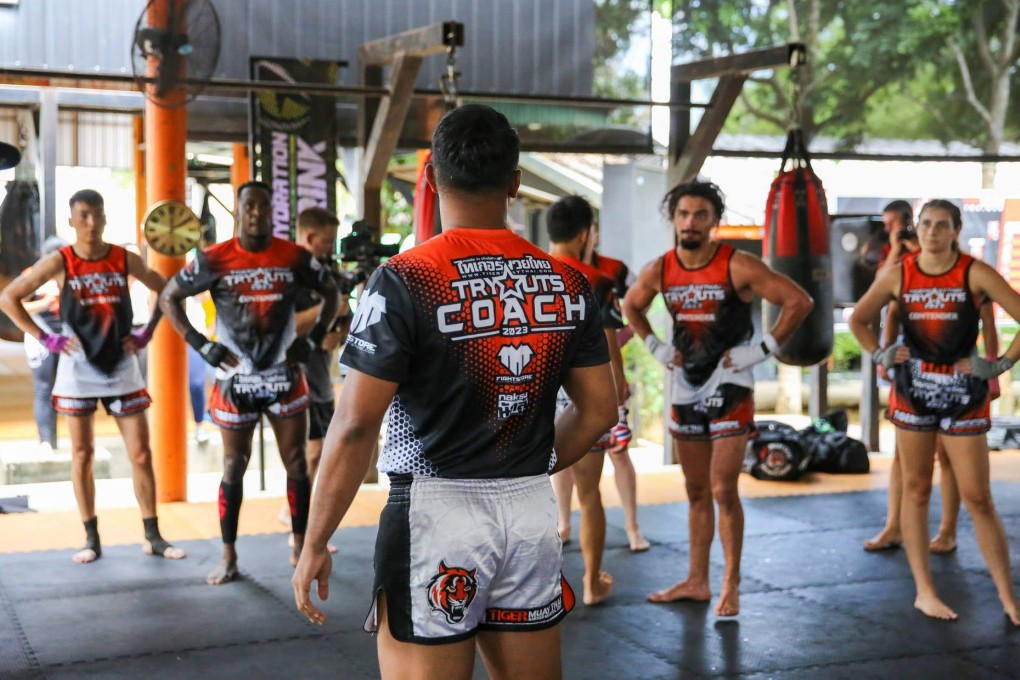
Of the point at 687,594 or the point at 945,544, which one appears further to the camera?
the point at 945,544

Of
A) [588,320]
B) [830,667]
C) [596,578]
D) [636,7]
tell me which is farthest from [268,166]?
[588,320]

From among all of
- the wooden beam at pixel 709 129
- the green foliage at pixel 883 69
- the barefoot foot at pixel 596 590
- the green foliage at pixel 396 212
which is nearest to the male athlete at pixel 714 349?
the barefoot foot at pixel 596 590

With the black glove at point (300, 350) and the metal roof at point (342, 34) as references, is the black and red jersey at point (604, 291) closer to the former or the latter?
the black glove at point (300, 350)

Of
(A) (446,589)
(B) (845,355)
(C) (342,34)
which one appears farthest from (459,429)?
(B) (845,355)

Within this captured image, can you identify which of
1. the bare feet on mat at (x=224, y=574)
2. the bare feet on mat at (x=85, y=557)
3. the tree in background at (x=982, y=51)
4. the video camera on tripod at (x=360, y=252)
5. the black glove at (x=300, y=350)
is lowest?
the bare feet on mat at (x=85, y=557)

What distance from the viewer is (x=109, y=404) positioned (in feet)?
18.5

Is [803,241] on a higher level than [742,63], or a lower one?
lower

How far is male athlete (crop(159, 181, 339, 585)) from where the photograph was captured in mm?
5055

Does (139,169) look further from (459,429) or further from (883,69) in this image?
(459,429)

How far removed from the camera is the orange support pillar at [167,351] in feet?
22.6

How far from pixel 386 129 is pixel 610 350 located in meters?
3.27

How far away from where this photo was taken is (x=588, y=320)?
2332 millimetres

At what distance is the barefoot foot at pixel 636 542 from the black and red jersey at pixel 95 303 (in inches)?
101

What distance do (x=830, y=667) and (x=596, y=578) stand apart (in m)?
1.05
